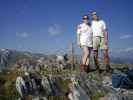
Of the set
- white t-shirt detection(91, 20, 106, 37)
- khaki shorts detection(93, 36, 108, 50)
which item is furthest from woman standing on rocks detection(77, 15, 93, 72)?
khaki shorts detection(93, 36, 108, 50)

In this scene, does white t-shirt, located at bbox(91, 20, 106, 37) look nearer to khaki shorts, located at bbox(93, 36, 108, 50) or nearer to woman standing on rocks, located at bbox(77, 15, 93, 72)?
khaki shorts, located at bbox(93, 36, 108, 50)

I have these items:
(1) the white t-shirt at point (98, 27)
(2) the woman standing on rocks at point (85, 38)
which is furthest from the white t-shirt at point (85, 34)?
(1) the white t-shirt at point (98, 27)

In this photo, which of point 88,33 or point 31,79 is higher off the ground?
point 88,33

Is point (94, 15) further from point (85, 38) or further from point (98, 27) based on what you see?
point (85, 38)

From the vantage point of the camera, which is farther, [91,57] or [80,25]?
[91,57]

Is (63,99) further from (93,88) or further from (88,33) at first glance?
(88,33)

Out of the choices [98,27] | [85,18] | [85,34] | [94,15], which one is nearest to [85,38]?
[85,34]

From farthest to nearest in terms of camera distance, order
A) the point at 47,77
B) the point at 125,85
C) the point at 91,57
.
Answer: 1. the point at 47,77
2. the point at 91,57
3. the point at 125,85

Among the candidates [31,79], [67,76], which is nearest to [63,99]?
[67,76]

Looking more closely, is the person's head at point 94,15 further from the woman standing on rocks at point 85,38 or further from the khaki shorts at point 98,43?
the khaki shorts at point 98,43
